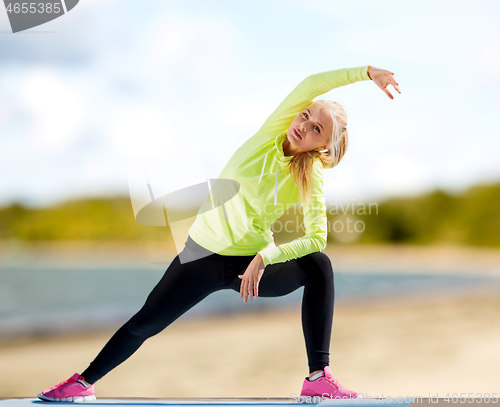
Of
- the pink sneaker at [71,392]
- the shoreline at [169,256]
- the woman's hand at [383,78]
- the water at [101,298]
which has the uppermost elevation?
the woman's hand at [383,78]

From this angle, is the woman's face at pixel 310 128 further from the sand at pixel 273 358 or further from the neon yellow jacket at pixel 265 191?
the sand at pixel 273 358

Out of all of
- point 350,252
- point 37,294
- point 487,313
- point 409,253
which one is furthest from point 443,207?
point 37,294

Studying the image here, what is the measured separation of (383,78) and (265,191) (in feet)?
1.94

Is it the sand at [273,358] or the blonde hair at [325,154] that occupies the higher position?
the blonde hair at [325,154]

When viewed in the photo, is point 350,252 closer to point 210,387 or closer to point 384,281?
point 384,281

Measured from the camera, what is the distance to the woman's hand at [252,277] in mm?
1598

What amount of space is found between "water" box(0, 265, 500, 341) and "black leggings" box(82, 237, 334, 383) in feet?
27.7

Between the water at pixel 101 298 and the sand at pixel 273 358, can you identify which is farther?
the water at pixel 101 298

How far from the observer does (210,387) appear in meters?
6.20

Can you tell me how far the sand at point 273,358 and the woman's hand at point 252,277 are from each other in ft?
14.9

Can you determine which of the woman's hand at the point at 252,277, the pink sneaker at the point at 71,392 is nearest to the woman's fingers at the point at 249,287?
the woman's hand at the point at 252,277

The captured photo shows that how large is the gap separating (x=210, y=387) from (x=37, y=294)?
41.6ft

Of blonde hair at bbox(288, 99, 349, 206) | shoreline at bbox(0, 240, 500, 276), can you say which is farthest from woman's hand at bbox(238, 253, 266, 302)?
shoreline at bbox(0, 240, 500, 276)

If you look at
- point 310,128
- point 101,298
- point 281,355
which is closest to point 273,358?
point 281,355
